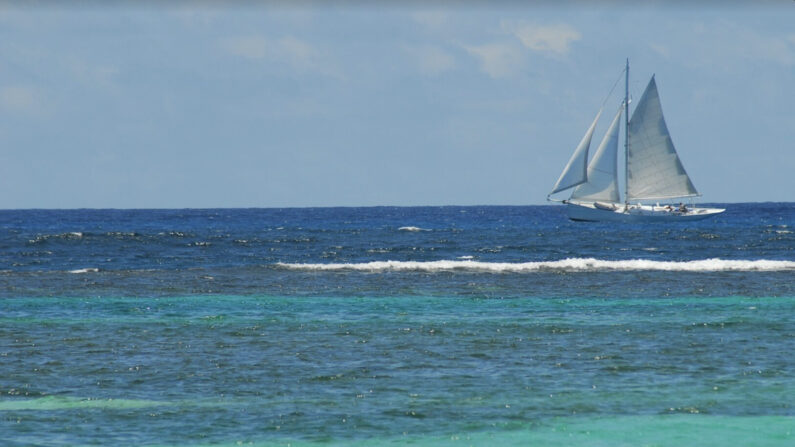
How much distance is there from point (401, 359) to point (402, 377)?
1.70 m

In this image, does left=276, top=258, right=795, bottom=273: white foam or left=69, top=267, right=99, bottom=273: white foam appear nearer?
left=276, top=258, right=795, bottom=273: white foam

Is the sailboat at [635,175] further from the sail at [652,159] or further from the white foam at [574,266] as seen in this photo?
the white foam at [574,266]

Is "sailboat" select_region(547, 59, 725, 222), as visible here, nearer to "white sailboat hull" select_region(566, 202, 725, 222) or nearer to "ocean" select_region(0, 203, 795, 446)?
"white sailboat hull" select_region(566, 202, 725, 222)

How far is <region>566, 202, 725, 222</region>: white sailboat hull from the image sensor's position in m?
87.0

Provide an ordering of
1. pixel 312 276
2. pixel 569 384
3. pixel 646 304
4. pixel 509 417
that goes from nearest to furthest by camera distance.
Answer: pixel 509 417
pixel 569 384
pixel 646 304
pixel 312 276

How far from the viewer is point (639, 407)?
13828mm

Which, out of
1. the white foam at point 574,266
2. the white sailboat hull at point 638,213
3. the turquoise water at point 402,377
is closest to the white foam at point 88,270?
the white foam at point 574,266

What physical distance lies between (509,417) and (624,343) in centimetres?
680

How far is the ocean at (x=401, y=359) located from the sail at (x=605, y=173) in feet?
150

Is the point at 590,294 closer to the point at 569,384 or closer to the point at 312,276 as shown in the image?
the point at 312,276

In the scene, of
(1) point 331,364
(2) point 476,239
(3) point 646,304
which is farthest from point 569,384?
(2) point 476,239

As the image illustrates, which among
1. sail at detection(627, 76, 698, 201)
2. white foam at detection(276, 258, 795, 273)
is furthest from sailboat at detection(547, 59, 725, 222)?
white foam at detection(276, 258, 795, 273)

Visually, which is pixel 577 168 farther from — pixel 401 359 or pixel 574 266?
pixel 401 359

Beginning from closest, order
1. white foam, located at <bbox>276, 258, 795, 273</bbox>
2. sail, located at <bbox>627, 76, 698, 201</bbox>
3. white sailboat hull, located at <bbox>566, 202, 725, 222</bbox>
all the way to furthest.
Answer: white foam, located at <bbox>276, 258, 795, 273</bbox>, sail, located at <bbox>627, 76, 698, 201</bbox>, white sailboat hull, located at <bbox>566, 202, 725, 222</bbox>
